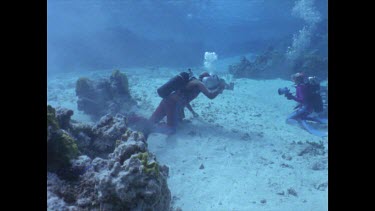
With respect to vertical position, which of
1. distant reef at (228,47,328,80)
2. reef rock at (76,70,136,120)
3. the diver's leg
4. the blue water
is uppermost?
the blue water

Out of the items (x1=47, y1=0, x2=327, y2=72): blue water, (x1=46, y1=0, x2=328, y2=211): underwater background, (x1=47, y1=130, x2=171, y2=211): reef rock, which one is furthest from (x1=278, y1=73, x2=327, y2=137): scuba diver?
(x1=47, y1=0, x2=327, y2=72): blue water

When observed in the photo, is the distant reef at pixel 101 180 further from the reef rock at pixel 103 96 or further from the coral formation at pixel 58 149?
the reef rock at pixel 103 96

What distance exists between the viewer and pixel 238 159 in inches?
273

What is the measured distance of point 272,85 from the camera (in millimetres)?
15820

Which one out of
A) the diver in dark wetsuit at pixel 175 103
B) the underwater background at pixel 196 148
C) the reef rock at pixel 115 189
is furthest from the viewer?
the diver in dark wetsuit at pixel 175 103

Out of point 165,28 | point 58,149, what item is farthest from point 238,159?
point 165,28

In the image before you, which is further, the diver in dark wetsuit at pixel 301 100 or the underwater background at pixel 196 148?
the diver in dark wetsuit at pixel 301 100

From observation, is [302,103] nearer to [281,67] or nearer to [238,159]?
[238,159]

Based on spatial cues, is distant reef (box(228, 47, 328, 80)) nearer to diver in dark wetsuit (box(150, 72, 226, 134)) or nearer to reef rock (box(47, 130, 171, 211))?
diver in dark wetsuit (box(150, 72, 226, 134))

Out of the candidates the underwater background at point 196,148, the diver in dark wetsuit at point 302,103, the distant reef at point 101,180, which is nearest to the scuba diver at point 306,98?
the diver in dark wetsuit at point 302,103

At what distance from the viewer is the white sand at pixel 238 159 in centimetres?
513

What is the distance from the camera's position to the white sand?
16.8 ft
